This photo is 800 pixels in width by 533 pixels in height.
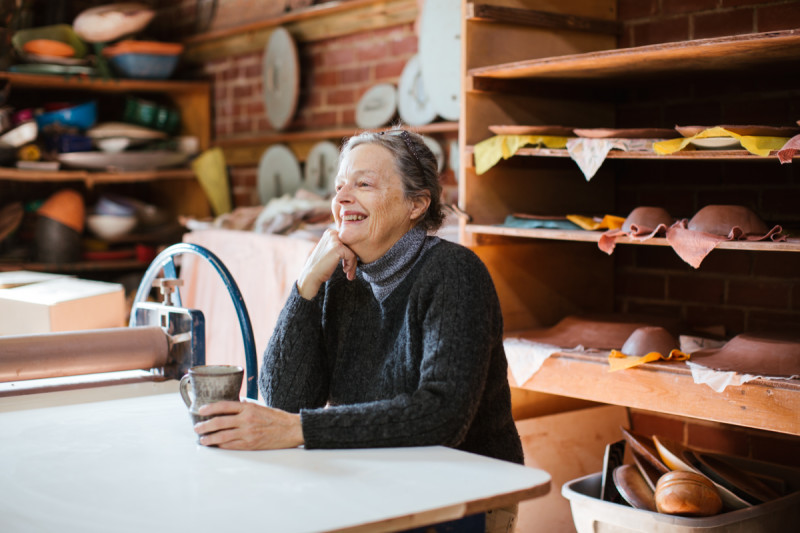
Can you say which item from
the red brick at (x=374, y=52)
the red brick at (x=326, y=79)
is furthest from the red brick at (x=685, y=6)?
the red brick at (x=326, y=79)

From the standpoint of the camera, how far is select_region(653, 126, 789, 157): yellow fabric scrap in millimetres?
2254

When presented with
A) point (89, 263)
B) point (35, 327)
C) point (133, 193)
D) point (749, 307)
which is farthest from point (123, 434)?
point (133, 193)

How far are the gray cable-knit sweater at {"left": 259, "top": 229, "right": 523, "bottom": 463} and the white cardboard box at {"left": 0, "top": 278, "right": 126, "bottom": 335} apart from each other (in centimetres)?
86

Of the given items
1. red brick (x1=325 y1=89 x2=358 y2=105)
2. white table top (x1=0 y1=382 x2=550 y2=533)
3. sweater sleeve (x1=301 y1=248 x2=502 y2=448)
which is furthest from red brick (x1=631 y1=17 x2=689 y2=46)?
white table top (x1=0 y1=382 x2=550 y2=533)

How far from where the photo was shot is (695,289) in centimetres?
312

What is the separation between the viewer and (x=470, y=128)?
2.90 m

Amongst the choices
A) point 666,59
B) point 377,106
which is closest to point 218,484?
point 666,59

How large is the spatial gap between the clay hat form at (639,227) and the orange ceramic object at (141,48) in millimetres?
3225

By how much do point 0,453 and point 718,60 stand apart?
82.5 inches

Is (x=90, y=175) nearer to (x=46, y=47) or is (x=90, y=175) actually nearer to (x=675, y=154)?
(x=46, y=47)

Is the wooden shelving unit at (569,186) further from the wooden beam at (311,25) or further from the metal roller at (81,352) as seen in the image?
the metal roller at (81,352)

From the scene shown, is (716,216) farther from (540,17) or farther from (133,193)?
(133,193)

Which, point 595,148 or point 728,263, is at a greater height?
point 595,148

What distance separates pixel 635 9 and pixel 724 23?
14.7 inches
